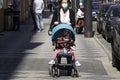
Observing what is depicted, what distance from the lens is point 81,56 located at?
1658 centimetres

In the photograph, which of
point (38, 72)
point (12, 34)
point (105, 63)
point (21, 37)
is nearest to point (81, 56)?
point (105, 63)

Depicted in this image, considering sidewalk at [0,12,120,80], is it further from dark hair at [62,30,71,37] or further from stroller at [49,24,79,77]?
dark hair at [62,30,71,37]

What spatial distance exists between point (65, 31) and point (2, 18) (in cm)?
1517

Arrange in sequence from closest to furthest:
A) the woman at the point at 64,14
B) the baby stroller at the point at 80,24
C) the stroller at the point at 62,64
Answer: the stroller at the point at 62,64
the woman at the point at 64,14
the baby stroller at the point at 80,24

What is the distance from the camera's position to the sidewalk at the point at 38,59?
40.7 ft

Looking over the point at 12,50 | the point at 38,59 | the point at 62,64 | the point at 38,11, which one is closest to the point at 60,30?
the point at 62,64

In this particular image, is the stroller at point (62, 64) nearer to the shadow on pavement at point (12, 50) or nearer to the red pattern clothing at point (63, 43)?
the red pattern clothing at point (63, 43)

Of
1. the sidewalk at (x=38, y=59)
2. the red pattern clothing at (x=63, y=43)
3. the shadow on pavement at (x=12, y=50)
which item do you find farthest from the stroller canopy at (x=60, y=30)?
the shadow on pavement at (x=12, y=50)

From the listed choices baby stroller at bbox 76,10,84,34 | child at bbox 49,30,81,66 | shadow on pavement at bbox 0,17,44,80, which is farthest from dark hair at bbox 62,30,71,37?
baby stroller at bbox 76,10,84,34

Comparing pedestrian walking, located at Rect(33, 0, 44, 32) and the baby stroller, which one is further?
pedestrian walking, located at Rect(33, 0, 44, 32)

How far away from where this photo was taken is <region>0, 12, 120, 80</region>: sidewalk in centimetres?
1240

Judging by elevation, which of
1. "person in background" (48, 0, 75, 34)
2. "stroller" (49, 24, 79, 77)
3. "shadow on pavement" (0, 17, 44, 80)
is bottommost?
"shadow on pavement" (0, 17, 44, 80)

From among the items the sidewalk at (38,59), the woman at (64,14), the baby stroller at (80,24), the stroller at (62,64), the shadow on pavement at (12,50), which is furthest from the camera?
the baby stroller at (80,24)

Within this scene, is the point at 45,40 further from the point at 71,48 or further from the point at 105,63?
the point at 71,48
